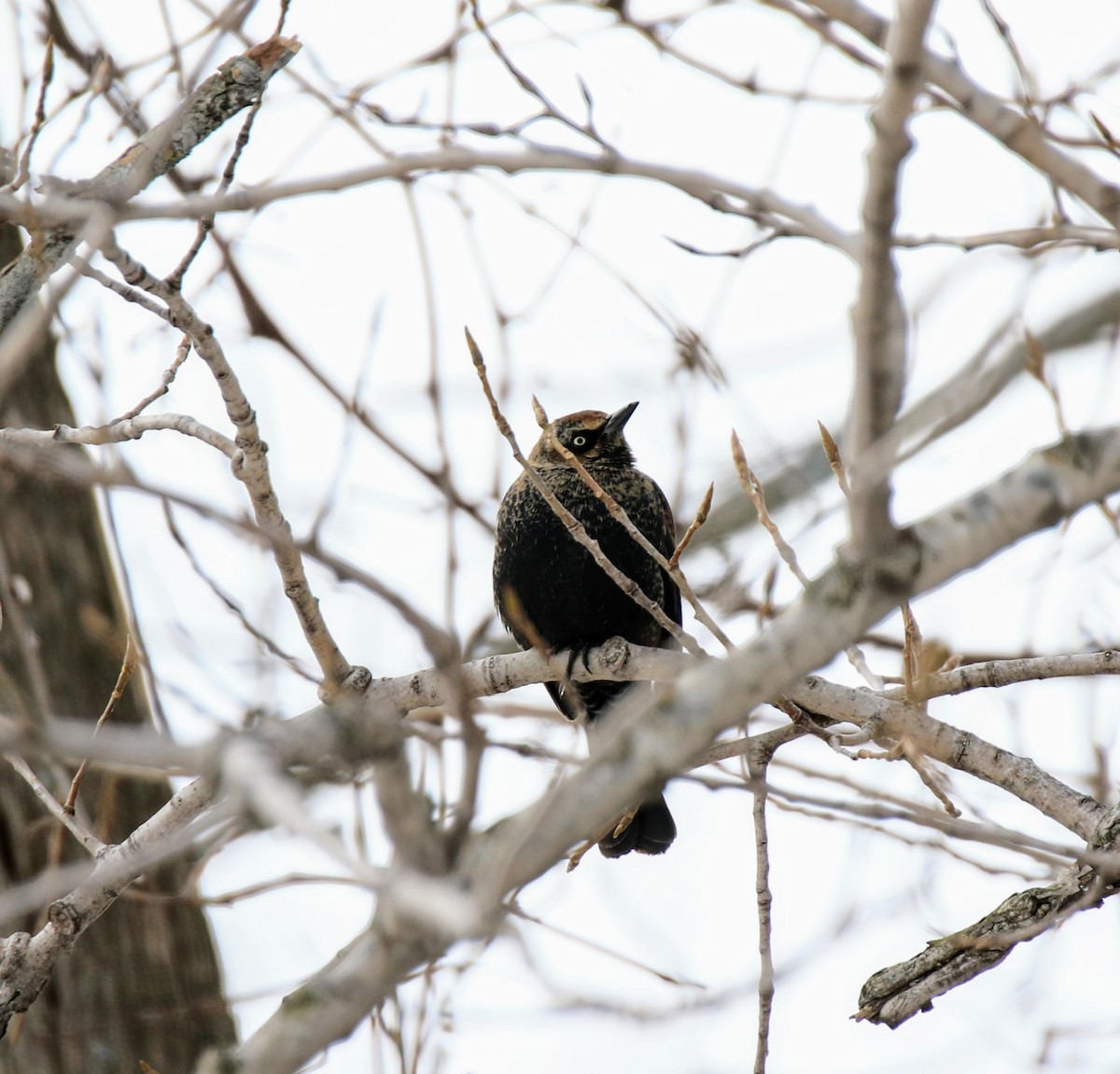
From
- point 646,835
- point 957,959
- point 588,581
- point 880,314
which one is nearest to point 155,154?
point 880,314

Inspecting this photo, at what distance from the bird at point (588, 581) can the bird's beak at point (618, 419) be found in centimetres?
23

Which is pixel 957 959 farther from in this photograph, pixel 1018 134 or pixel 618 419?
pixel 618 419

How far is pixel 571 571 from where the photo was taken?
439 centimetres

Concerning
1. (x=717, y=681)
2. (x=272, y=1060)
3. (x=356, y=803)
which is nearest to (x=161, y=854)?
(x=272, y=1060)

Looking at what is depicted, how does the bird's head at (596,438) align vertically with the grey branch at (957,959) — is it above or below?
above

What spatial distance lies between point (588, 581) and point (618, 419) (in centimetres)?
95

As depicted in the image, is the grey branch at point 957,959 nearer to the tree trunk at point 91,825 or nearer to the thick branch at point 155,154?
the thick branch at point 155,154

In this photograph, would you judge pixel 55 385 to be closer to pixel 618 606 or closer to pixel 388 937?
pixel 618 606

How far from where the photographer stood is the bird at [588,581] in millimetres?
4375

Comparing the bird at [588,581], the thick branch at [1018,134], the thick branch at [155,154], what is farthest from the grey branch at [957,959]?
the thick branch at [155,154]

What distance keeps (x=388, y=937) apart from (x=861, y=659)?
171 centimetres

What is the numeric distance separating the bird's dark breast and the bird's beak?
0.37 m

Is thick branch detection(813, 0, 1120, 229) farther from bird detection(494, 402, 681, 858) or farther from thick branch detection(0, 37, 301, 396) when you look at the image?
bird detection(494, 402, 681, 858)

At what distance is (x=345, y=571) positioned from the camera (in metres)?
1.41
